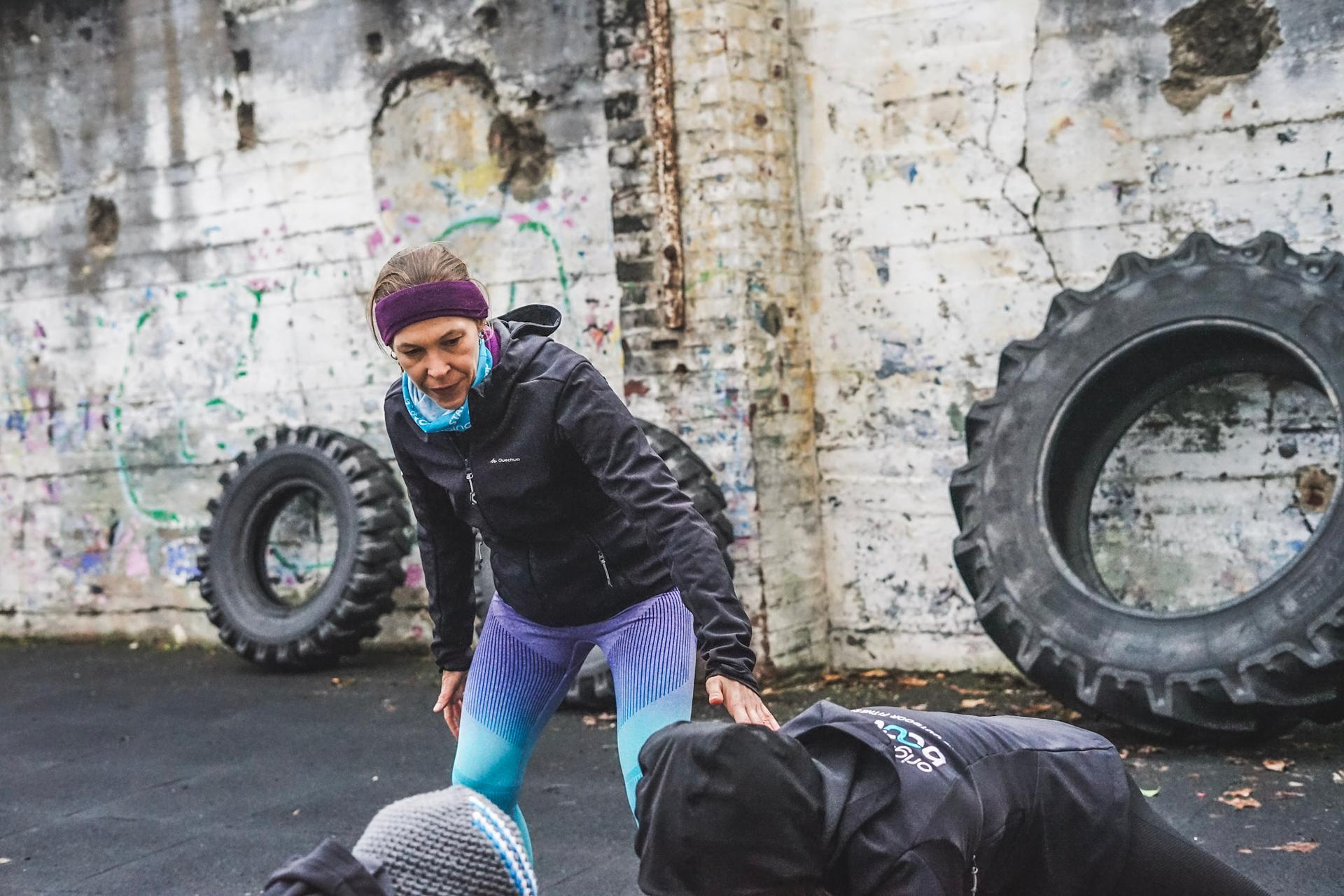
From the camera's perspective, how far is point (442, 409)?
3418 mm

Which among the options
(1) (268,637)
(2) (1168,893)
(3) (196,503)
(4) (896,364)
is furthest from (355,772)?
(2) (1168,893)

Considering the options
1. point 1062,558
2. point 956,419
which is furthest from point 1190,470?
point 956,419

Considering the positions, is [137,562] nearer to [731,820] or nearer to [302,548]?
[302,548]

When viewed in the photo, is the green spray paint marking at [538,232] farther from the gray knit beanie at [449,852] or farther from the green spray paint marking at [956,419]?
the gray knit beanie at [449,852]

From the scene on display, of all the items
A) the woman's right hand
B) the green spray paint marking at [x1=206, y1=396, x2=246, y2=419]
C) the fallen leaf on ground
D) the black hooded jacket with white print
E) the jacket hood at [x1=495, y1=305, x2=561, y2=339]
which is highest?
the jacket hood at [x1=495, y1=305, x2=561, y2=339]

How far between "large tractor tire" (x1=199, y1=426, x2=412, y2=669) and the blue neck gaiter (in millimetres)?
4592

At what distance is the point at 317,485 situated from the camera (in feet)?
27.3

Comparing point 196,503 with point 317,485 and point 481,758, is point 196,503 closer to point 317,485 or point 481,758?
point 317,485

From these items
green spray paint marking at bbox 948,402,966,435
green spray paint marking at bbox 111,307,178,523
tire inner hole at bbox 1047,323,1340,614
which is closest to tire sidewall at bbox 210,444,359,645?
green spray paint marking at bbox 111,307,178,523

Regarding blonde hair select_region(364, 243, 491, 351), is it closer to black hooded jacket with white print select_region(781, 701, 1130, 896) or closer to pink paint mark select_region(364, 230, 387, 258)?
black hooded jacket with white print select_region(781, 701, 1130, 896)

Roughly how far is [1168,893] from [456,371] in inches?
70.6

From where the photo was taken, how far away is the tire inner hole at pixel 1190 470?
591 cm

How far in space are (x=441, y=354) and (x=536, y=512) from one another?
0.43 meters

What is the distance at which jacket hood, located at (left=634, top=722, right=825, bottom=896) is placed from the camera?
2.04 metres
